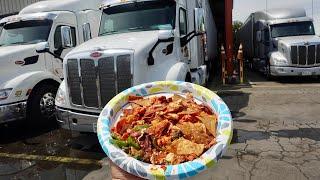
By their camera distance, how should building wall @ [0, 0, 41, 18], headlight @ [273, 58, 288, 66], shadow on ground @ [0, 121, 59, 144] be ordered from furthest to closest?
building wall @ [0, 0, 41, 18], headlight @ [273, 58, 288, 66], shadow on ground @ [0, 121, 59, 144]

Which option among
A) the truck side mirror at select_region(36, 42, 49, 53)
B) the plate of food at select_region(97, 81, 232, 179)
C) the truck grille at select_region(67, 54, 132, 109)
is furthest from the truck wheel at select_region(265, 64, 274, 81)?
the plate of food at select_region(97, 81, 232, 179)

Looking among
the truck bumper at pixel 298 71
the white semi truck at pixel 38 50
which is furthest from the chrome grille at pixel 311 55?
the white semi truck at pixel 38 50

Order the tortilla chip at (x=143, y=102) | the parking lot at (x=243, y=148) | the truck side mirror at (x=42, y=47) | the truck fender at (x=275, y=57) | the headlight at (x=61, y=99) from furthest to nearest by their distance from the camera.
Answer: the truck fender at (x=275, y=57), the truck side mirror at (x=42, y=47), the headlight at (x=61, y=99), the parking lot at (x=243, y=148), the tortilla chip at (x=143, y=102)

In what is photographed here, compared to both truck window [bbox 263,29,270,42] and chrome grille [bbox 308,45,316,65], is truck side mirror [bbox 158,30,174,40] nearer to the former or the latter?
chrome grille [bbox 308,45,316,65]

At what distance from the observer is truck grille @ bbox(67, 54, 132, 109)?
19.8 ft

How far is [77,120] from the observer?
20.9ft

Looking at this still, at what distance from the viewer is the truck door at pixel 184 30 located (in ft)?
25.4

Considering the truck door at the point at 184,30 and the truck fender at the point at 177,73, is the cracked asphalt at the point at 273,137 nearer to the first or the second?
the truck fender at the point at 177,73

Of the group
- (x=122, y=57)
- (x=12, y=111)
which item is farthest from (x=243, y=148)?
(x=12, y=111)

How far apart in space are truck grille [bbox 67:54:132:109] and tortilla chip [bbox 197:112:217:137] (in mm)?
3067

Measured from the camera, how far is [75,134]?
25.7 ft

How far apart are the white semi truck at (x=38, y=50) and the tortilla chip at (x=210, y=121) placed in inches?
222

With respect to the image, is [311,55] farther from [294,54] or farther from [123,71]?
[123,71]

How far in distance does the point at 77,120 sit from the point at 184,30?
9.99ft
